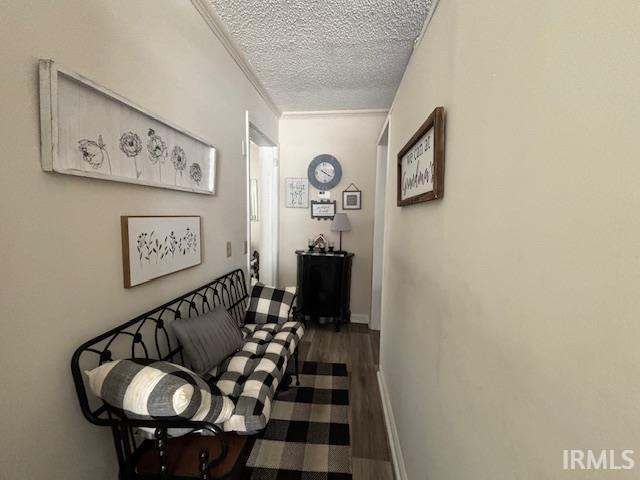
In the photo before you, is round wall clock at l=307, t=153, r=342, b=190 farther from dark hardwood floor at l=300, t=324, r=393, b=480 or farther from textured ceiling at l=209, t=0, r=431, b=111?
dark hardwood floor at l=300, t=324, r=393, b=480

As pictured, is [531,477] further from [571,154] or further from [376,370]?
[376,370]

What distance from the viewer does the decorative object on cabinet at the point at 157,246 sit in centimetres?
110

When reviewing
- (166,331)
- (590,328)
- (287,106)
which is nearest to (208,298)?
(166,331)

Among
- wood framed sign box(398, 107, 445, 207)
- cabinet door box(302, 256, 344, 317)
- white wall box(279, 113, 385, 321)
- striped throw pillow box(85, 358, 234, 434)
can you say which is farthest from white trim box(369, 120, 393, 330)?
striped throw pillow box(85, 358, 234, 434)

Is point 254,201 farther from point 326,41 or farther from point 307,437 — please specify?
point 307,437

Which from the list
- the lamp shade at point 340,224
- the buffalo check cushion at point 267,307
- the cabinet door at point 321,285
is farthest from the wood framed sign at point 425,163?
the cabinet door at point 321,285

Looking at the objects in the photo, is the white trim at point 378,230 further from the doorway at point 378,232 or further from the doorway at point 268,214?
the doorway at point 268,214

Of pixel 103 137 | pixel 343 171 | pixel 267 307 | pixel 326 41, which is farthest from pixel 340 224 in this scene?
pixel 103 137

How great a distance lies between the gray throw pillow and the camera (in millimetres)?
1346

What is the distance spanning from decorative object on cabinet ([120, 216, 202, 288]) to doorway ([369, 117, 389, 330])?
2.11 metres

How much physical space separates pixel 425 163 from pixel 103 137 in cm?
124

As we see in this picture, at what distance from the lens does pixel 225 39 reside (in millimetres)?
1868

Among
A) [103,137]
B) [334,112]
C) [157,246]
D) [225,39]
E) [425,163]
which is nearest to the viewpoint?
[103,137]

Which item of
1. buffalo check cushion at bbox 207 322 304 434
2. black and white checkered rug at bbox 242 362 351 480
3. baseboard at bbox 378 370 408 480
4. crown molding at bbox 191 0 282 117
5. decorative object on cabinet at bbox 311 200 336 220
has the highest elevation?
crown molding at bbox 191 0 282 117
